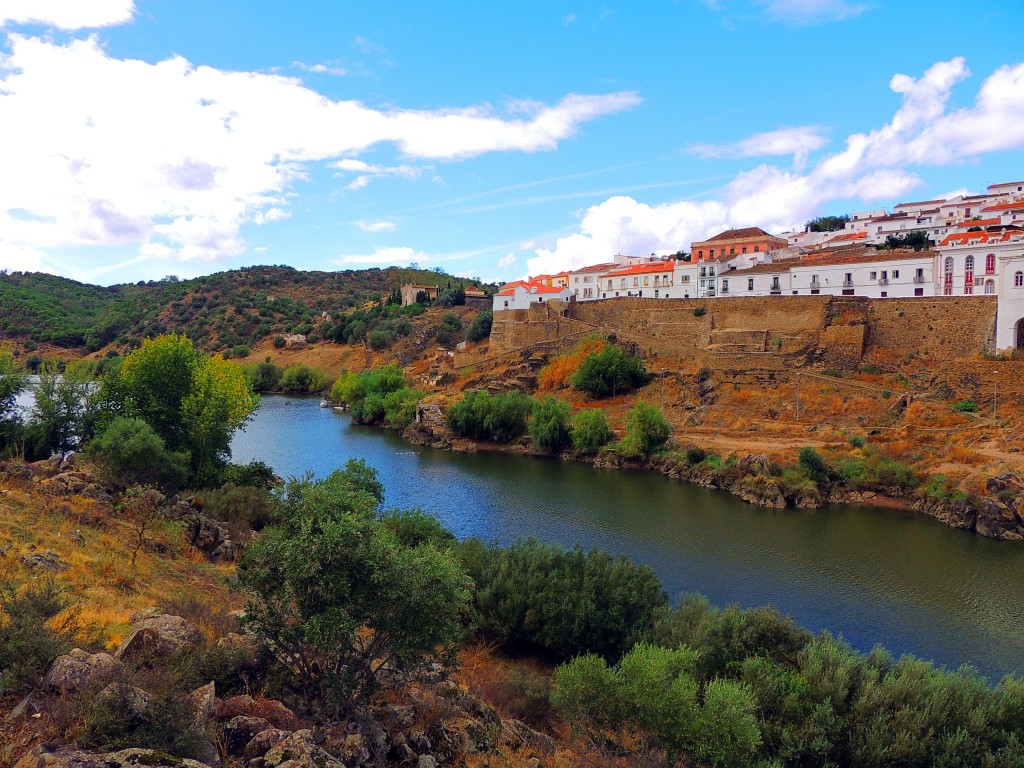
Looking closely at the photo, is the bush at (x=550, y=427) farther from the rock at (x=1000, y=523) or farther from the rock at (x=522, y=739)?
the rock at (x=522, y=739)

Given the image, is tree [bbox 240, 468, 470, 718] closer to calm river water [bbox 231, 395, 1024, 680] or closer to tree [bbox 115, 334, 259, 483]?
calm river water [bbox 231, 395, 1024, 680]

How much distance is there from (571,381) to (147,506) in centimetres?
3078

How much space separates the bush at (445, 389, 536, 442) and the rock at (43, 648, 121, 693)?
106 feet

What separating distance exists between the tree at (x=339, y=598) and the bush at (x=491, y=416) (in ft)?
101

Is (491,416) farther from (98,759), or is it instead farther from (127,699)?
(98,759)

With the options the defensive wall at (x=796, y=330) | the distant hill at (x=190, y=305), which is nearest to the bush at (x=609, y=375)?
the defensive wall at (x=796, y=330)

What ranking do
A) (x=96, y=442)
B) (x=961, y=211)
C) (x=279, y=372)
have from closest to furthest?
(x=96, y=442) < (x=961, y=211) < (x=279, y=372)

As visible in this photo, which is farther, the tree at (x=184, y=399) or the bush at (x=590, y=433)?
the bush at (x=590, y=433)

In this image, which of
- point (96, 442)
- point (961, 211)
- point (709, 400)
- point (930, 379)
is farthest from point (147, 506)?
point (961, 211)

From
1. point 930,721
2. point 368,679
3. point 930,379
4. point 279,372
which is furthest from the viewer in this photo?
point 279,372

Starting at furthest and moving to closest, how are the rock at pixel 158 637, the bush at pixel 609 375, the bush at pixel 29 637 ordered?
the bush at pixel 609 375 < the rock at pixel 158 637 < the bush at pixel 29 637

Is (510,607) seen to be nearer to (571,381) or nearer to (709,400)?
(709,400)

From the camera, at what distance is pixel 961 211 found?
53.5 m

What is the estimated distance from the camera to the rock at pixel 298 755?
5695 millimetres
